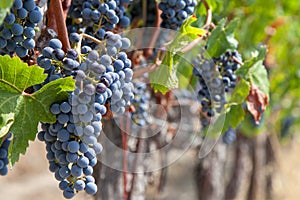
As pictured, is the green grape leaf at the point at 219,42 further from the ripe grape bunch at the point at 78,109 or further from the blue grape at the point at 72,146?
the blue grape at the point at 72,146

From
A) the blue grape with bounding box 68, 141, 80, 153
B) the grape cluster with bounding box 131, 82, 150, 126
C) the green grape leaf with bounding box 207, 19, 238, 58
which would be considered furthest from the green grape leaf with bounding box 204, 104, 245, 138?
the blue grape with bounding box 68, 141, 80, 153

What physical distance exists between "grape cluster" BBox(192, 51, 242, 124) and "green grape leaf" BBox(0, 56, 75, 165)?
Answer: 0.70 metres

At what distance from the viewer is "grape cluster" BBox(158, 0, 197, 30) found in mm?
1521

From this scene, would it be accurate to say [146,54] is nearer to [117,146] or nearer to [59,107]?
[117,146]

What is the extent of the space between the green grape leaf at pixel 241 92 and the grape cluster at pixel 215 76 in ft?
0.11

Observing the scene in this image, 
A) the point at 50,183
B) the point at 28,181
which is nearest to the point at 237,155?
the point at 50,183

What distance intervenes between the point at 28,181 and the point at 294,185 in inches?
125

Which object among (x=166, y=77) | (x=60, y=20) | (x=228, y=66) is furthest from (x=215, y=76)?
(x=60, y=20)

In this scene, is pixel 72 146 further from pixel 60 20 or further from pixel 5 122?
pixel 60 20

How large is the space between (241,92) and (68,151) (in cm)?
75

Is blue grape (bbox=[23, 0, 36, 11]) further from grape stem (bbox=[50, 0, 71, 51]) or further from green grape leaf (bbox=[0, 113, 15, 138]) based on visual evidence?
green grape leaf (bbox=[0, 113, 15, 138])

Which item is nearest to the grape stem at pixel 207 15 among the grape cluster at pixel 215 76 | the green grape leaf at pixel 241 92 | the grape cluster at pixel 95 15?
the grape cluster at pixel 215 76

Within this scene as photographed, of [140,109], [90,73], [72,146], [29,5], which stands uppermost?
[29,5]

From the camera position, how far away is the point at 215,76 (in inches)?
67.4
